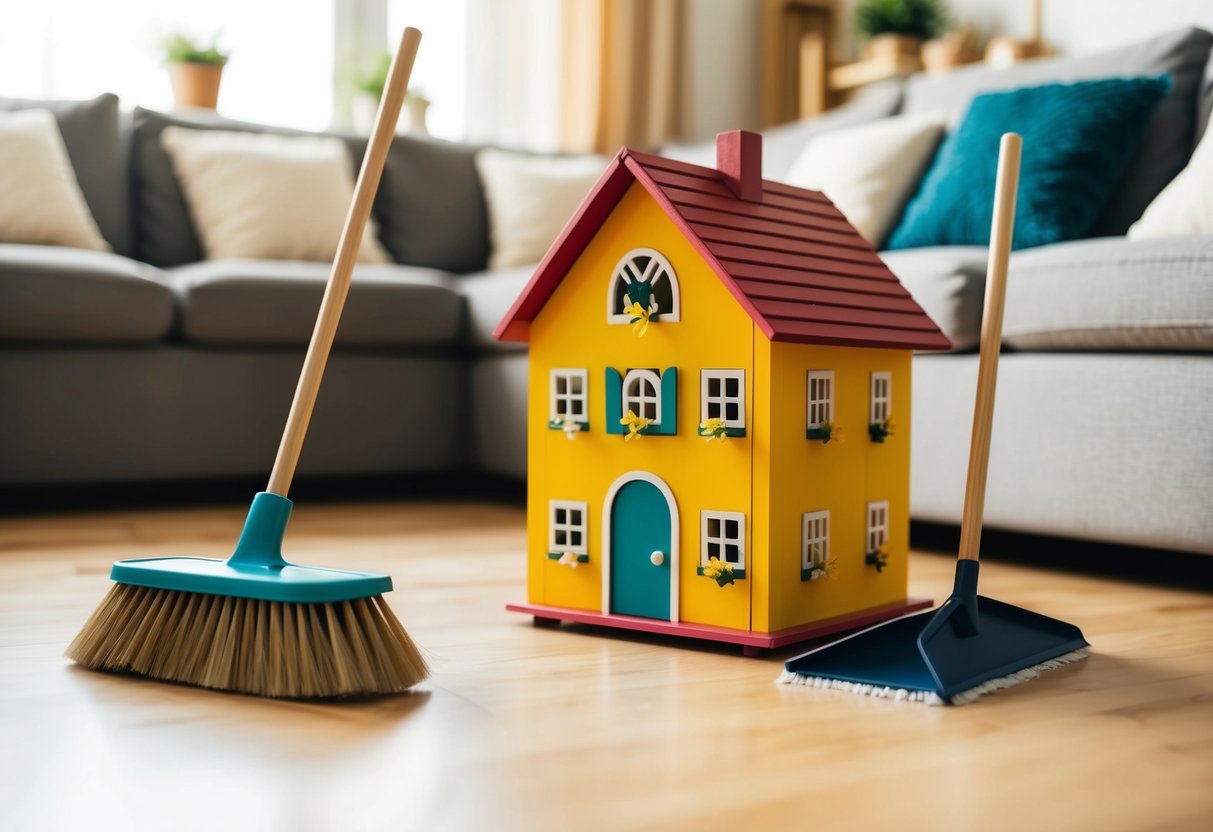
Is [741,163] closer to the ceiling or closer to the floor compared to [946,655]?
closer to the ceiling

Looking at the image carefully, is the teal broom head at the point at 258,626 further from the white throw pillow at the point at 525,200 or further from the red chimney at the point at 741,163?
the white throw pillow at the point at 525,200

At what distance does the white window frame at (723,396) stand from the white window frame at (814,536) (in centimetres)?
12

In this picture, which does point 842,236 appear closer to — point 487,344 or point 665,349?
point 665,349

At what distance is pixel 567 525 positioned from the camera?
4.02ft

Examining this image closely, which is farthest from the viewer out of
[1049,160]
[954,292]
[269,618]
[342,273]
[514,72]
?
[514,72]

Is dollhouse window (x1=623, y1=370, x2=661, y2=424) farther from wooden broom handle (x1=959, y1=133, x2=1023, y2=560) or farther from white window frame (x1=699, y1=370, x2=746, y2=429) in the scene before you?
wooden broom handle (x1=959, y1=133, x2=1023, y2=560)

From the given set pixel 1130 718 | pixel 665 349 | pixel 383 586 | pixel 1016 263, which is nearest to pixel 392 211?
pixel 1016 263

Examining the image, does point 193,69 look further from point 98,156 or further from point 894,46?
point 894,46

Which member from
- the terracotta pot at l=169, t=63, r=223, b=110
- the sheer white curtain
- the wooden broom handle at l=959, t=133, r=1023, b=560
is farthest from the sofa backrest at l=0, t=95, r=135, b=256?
the wooden broom handle at l=959, t=133, r=1023, b=560

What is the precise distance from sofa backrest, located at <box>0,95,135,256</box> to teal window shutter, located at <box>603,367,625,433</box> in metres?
1.91

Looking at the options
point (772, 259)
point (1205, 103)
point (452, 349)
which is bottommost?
point (452, 349)

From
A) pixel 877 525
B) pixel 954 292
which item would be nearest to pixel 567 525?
pixel 877 525

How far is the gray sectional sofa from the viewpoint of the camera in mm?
1557

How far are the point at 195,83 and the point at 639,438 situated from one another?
2449 mm
